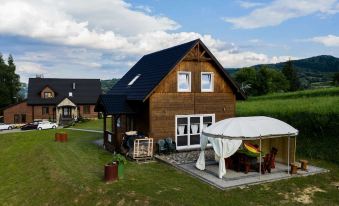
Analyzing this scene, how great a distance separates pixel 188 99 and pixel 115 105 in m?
4.96

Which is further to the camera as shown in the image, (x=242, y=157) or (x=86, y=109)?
(x=86, y=109)

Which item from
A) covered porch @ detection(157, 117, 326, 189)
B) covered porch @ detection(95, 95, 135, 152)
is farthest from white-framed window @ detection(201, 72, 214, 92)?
covered porch @ detection(157, 117, 326, 189)

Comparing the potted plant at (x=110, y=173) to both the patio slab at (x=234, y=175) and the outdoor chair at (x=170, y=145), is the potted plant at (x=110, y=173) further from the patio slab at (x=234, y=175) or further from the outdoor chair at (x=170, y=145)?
the outdoor chair at (x=170, y=145)

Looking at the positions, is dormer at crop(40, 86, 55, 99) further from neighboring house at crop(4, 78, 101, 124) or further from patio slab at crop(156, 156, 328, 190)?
patio slab at crop(156, 156, 328, 190)

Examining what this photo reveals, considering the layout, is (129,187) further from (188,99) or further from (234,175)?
(188,99)

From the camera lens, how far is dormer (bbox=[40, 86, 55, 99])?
59344 mm

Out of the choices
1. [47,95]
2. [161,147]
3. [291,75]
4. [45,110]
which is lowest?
[161,147]

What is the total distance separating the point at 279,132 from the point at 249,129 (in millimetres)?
1727

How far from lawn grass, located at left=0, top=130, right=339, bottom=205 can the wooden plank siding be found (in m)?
3.20

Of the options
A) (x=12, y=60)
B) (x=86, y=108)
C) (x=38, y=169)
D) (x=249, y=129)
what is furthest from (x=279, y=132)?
(x=12, y=60)

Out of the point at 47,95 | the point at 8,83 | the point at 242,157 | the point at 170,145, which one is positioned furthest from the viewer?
the point at 8,83

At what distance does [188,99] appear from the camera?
877 inches

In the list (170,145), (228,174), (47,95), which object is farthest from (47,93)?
(228,174)

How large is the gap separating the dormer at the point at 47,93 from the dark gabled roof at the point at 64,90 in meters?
0.41
